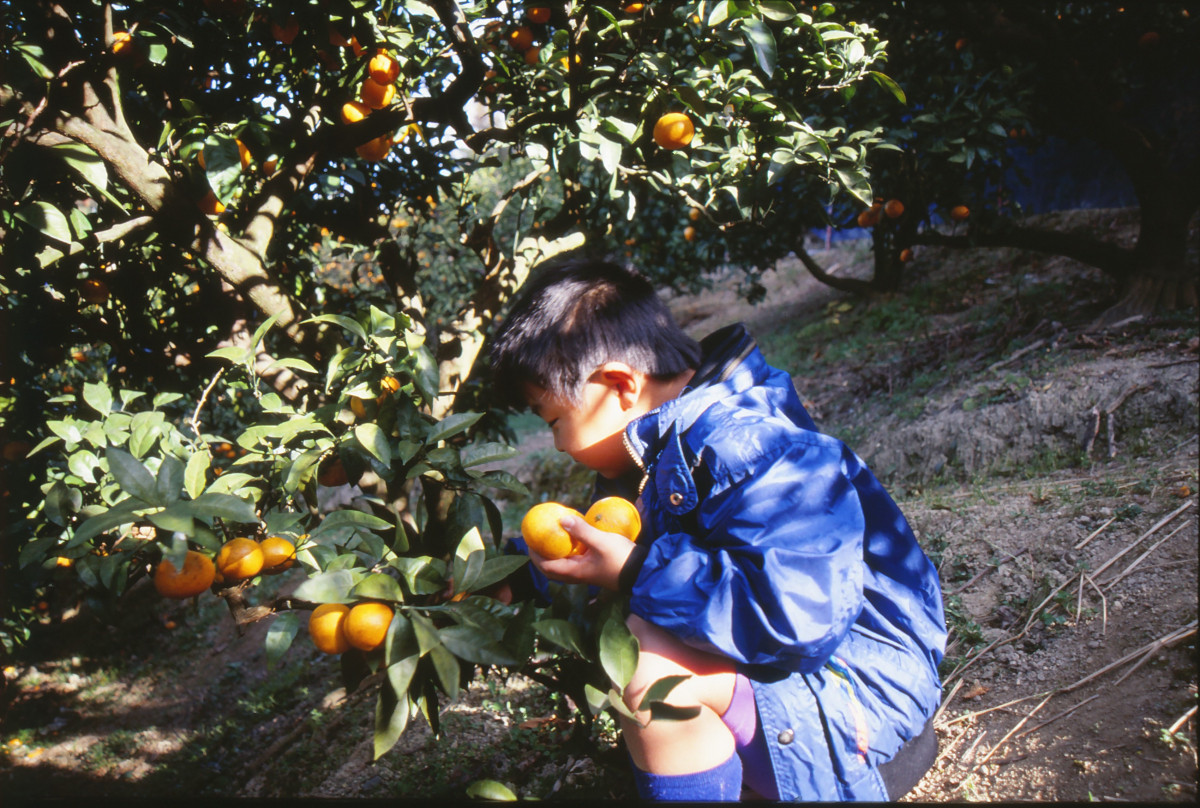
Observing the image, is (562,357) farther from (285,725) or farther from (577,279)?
(285,725)

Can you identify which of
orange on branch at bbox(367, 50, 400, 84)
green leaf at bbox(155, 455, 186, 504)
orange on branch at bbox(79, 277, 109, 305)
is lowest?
green leaf at bbox(155, 455, 186, 504)

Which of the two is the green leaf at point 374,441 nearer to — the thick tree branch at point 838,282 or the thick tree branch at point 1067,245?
the thick tree branch at point 1067,245

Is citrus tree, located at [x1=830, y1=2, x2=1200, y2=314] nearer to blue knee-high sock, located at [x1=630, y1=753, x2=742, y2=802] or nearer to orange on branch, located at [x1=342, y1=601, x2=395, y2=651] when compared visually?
blue knee-high sock, located at [x1=630, y1=753, x2=742, y2=802]

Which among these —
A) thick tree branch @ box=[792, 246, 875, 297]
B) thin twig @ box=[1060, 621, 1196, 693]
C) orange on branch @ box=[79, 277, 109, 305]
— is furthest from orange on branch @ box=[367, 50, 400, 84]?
thick tree branch @ box=[792, 246, 875, 297]

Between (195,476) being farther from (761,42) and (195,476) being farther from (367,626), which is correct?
(761,42)

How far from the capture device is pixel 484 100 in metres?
1.94

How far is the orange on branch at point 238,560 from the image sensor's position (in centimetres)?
98

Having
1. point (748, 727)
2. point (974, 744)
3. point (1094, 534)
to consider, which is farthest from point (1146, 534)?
point (748, 727)

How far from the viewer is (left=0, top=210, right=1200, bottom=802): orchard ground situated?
4.80 feet

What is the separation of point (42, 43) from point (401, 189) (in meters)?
1.19

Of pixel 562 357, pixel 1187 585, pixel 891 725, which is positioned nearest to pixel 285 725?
pixel 562 357

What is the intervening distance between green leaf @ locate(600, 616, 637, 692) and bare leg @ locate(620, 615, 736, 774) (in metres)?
0.12

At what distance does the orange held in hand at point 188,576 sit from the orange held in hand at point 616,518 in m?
0.62

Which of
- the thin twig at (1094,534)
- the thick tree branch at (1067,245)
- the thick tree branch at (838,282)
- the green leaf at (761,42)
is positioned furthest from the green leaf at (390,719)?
the thick tree branch at (838,282)
